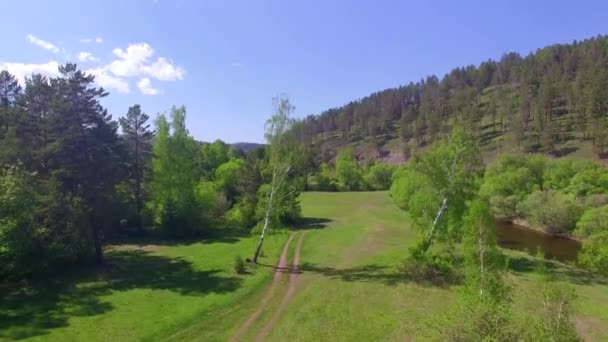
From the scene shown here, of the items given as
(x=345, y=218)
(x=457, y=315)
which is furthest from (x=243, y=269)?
(x=345, y=218)

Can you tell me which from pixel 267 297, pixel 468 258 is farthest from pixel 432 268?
pixel 468 258

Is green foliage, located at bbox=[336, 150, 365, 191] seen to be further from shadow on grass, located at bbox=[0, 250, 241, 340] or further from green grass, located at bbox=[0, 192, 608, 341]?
shadow on grass, located at bbox=[0, 250, 241, 340]

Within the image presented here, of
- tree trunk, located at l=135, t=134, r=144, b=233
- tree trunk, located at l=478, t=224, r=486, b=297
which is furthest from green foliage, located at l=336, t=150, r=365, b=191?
tree trunk, located at l=478, t=224, r=486, b=297

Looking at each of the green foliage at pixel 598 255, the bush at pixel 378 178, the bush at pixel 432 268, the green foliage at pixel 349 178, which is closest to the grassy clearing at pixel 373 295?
the bush at pixel 432 268

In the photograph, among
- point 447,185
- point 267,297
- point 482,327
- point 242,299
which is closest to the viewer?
point 482,327

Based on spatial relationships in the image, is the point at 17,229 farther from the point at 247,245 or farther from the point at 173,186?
the point at 173,186

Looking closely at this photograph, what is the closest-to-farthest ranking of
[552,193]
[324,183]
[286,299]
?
[286,299]
[552,193]
[324,183]
